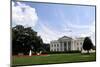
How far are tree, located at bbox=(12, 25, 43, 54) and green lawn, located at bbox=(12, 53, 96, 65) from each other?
94 millimetres

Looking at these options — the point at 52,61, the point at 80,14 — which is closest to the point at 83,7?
the point at 80,14

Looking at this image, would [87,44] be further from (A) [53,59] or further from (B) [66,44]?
(A) [53,59]

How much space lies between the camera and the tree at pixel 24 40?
95.2 inches

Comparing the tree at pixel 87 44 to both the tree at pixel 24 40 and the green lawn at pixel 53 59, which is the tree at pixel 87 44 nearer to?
the green lawn at pixel 53 59

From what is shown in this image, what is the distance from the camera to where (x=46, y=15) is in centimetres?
256

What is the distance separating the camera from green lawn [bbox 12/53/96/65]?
244cm

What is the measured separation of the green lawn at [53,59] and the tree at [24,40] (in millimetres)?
94

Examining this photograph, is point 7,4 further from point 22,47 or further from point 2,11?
point 22,47

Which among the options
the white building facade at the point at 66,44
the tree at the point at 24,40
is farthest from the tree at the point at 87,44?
the tree at the point at 24,40

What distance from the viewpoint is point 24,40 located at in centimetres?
247

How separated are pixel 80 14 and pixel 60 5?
0.32 m

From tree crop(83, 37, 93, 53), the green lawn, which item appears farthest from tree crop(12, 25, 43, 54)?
tree crop(83, 37, 93, 53)

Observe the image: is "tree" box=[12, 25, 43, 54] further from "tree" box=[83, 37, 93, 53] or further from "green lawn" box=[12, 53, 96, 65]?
"tree" box=[83, 37, 93, 53]

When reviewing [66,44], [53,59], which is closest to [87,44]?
[66,44]
